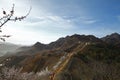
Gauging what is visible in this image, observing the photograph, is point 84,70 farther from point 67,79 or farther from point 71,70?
point 67,79

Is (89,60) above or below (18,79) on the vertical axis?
below

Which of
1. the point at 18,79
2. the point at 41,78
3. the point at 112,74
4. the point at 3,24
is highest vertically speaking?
the point at 3,24

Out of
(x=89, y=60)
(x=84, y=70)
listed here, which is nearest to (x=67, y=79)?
(x=84, y=70)

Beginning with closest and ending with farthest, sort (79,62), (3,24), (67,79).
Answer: (3,24), (67,79), (79,62)

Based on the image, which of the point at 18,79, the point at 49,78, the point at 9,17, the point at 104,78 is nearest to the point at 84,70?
the point at 49,78

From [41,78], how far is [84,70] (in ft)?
93.3

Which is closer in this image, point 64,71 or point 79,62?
point 64,71

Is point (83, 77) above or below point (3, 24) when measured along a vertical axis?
below

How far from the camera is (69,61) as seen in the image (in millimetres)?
172500

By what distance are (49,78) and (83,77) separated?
60.2 ft

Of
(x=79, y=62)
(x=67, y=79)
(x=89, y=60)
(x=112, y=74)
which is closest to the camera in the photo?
(x=112, y=74)

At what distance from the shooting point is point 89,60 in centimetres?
18925

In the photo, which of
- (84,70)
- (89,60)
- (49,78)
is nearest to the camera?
(49,78)

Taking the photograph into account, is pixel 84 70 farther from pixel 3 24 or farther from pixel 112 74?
pixel 3 24
